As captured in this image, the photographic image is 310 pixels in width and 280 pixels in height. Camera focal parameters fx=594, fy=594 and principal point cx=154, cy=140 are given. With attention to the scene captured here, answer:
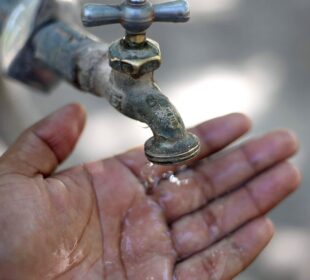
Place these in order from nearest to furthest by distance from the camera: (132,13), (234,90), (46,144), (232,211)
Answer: (132,13) < (46,144) < (232,211) < (234,90)

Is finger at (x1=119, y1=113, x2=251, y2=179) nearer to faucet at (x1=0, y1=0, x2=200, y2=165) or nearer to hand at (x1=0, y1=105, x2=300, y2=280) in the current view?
hand at (x1=0, y1=105, x2=300, y2=280)

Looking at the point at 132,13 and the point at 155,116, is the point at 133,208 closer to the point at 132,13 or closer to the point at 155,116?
the point at 155,116

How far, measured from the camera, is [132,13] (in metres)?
0.73

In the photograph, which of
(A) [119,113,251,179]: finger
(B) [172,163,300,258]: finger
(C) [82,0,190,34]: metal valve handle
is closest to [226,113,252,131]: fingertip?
(A) [119,113,251,179]: finger

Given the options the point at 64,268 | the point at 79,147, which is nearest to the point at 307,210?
the point at 79,147

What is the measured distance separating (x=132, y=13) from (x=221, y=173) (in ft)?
1.60

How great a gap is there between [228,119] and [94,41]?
0.33 metres

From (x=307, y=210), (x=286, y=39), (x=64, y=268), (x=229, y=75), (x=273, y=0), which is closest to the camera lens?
(x=64, y=268)

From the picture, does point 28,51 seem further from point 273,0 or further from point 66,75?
point 273,0

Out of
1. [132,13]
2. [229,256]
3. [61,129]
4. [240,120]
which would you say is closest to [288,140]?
[240,120]

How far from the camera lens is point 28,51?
1010mm

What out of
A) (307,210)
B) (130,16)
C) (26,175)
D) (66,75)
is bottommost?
(307,210)

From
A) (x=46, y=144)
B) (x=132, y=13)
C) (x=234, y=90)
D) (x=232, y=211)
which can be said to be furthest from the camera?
(x=234, y=90)

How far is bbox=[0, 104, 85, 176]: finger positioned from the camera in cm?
94
